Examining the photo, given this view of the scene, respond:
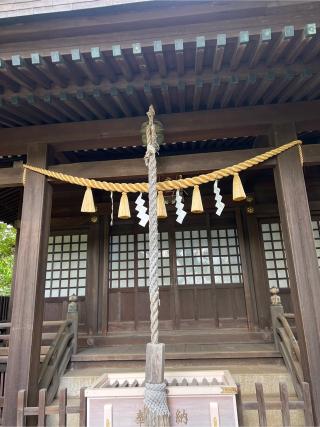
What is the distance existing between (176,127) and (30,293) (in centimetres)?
276

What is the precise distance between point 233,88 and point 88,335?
504 cm

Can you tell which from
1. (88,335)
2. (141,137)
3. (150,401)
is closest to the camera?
(150,401)

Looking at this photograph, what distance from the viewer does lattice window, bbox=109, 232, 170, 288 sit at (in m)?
6.38

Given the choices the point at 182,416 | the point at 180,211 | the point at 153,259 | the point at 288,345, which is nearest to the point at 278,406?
the point at 182,416

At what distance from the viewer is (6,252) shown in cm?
1664

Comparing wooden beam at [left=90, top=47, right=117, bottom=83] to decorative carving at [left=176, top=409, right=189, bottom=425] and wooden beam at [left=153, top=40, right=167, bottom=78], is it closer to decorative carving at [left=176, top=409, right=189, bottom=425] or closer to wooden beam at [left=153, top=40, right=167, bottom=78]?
wooden beam at [left=153, top=40, right=167, bottom=78]

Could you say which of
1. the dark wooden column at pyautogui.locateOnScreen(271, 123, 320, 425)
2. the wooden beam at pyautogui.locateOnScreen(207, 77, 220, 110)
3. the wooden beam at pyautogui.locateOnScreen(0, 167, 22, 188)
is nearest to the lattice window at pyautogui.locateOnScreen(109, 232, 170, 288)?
the wooden beam at pyautogui.locateOnScreen(0, 167, 22, 188)

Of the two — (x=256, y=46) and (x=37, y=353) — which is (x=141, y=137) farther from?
(x=37, y=353)

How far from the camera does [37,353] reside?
364cm

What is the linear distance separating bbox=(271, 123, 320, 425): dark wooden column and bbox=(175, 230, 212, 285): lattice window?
8.94 ft

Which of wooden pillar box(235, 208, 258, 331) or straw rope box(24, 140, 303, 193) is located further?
wooden pillar box(235, 208, 258, 331)

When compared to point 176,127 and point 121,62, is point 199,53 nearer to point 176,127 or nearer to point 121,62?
point 121,62

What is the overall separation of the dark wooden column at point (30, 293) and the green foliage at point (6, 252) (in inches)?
495

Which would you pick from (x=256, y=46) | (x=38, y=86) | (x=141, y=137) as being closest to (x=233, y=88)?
(x=256, y=46)
